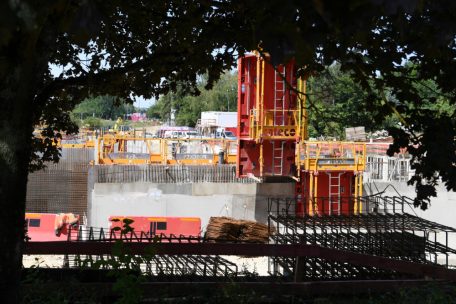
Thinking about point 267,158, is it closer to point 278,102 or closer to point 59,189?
point 278,102

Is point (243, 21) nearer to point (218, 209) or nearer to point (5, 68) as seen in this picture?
point (5, 68)

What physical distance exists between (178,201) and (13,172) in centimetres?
1844

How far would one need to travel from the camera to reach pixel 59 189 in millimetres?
25609

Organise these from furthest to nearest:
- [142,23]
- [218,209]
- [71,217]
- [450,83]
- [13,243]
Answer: [218,209]
[71,217]
[142,23]
[450,83]
[13,243]

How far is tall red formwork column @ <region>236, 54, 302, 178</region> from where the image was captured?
20812mm

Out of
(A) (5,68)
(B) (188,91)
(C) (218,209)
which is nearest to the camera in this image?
(A) (5,68)

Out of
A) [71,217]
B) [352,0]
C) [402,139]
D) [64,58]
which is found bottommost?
[71,217]

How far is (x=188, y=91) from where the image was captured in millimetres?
8906

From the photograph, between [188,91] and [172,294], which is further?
[188,91]

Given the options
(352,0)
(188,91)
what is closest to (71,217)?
(188,91)

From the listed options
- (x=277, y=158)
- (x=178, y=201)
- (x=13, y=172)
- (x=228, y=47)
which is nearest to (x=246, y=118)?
(x=277, y=158)

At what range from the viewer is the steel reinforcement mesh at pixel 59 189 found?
2533 cm

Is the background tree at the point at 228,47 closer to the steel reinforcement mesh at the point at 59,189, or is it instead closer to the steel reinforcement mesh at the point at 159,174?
the steel reinforcement mesh at the point at 159,174

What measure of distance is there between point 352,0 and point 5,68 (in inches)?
74.4
